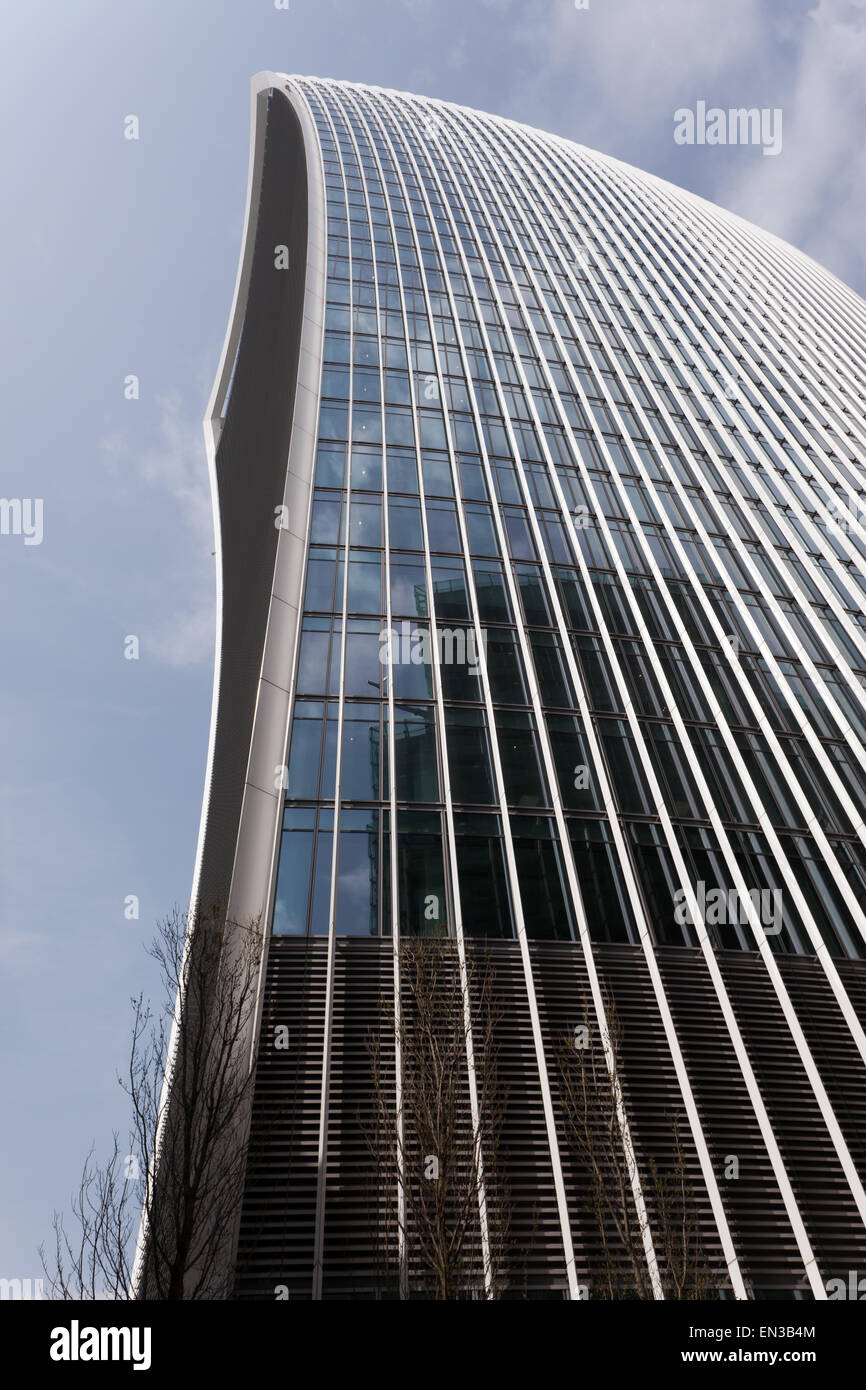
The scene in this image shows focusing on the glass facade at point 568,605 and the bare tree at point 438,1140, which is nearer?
the bare tree at point 438,1140

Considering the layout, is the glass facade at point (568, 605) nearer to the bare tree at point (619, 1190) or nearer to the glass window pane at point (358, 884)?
the glass window pane at point (358, 884)

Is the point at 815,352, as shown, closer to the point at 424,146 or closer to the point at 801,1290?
the point at 424,146

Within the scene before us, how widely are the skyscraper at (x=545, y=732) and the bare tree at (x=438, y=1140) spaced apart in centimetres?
30

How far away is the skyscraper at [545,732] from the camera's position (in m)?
12.8

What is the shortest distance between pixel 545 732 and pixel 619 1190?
9.15m

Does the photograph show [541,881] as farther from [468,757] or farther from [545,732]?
[545,732]

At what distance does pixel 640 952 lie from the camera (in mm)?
15555

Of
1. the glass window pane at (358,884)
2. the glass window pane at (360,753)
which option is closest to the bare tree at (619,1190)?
the glass window pane at (358,884)

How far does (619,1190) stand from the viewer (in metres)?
11.7

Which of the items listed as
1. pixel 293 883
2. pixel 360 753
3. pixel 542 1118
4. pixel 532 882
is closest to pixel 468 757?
pixel 360 753

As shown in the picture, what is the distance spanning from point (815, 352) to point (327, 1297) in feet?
124

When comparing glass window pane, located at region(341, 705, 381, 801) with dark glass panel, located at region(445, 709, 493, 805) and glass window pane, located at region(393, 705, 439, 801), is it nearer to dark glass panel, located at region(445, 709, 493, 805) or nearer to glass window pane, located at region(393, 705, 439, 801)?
glass window pane, located at region(393, 705, 439, 801)

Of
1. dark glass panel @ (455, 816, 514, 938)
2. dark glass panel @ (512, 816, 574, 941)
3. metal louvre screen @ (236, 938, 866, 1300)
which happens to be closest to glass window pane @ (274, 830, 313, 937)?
metal louvre screen @ (236, 938, 866, 1300)

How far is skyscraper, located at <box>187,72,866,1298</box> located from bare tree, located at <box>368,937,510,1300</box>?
0.30m
